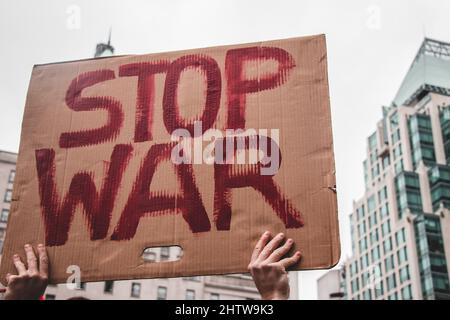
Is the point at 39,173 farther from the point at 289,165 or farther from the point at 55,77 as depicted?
the point at 289,165

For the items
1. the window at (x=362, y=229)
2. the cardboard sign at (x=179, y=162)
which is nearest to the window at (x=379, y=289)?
the window at (x=362, y=229)

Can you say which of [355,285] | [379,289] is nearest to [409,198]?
[379,289]

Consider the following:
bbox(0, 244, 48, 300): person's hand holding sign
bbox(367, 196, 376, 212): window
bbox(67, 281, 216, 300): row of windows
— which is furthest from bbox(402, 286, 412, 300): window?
bbox(0, 244, 48, 300): person's hand holding sign

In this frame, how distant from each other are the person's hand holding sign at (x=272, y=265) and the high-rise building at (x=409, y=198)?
56204 millimetres

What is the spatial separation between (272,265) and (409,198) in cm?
6490

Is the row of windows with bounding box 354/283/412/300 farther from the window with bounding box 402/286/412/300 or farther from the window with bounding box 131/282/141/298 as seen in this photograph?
the window with bounding box 131/282/141/298

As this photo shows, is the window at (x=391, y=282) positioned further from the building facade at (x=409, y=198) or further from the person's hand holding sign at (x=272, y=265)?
the person's hand holding sign at (x=272, y=265)

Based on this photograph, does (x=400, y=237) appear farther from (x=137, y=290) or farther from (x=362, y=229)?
(x=137, y=290)

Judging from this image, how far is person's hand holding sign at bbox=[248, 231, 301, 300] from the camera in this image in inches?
112

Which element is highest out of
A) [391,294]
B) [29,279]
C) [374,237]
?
[374,237]

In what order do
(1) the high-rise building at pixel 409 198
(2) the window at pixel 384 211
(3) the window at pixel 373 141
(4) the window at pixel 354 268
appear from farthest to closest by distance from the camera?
(3) the window at pixel 373 141 < (4) the window at pixel 354 268 < (2) the window at pixel 384 211 < (1) the high-rise building at pixel 409 198

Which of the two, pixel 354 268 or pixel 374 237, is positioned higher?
pixel 374 237

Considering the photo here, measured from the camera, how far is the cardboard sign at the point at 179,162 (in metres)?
3.27

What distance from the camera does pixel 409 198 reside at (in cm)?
6488
